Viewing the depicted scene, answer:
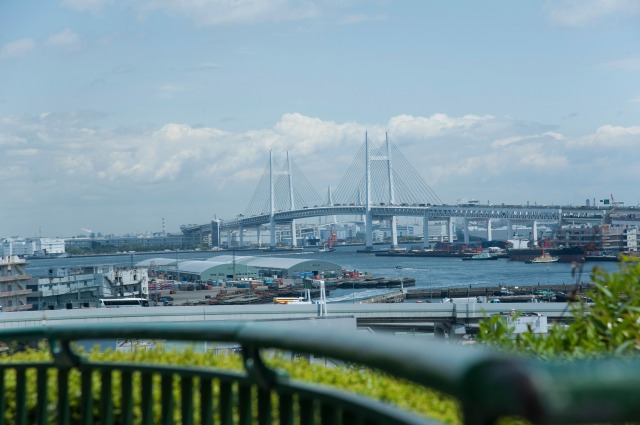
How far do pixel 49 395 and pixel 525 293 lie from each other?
32.3 meters

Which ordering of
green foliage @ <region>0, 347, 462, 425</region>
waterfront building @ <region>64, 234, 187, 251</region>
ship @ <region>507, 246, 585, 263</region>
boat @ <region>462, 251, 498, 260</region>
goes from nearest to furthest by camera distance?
green foliage @ <region>0, 347, 462, 425</region> < ship @ <region>507, 246, 585, 263</region> < boat @ <region>462, 251, 498, 260</region> < waterfront building @ <region>64, 234, 187, 251</region>

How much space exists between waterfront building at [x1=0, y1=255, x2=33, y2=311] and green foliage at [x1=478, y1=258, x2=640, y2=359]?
2597 cm

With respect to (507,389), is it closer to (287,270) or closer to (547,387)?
(547,387)

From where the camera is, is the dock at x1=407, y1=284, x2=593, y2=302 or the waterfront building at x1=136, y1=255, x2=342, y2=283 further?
the waterfront building at x1=136, y1=255, x2=342, y2=283

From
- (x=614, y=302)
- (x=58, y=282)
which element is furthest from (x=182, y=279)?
(x=614, y=302)

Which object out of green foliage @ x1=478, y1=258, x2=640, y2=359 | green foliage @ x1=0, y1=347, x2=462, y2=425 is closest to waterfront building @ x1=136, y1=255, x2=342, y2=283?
green foliage @ x1=478, y1=258, x2=640, y2=359

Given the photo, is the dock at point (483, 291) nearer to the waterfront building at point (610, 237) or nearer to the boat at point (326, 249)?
the waterfront building at point (610, 237)

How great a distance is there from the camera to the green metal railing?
2.12 feet

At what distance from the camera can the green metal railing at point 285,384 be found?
25.4 inches

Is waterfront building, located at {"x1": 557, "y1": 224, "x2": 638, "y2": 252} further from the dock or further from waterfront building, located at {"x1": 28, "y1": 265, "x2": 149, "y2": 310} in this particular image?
waterfront building, located at {"x1": 28, "y1": 265, "x2": 149, "y2": 310}

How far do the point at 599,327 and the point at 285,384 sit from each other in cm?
101

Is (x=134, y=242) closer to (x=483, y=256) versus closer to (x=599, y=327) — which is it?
(x=483, y=256)

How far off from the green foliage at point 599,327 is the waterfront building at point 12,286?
26.0 metres

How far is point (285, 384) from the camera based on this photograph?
1.31 metres
